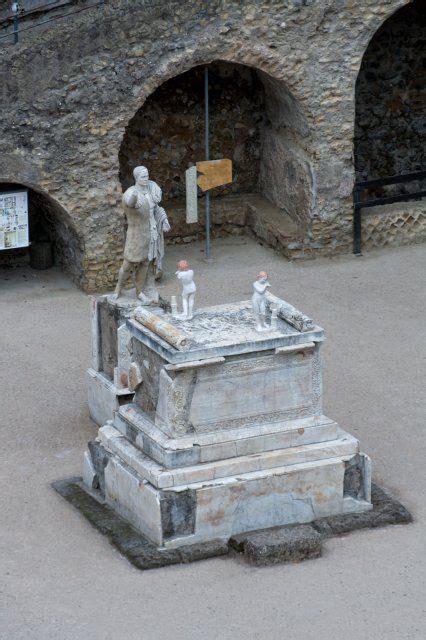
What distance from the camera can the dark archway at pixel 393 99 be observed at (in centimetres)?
2073

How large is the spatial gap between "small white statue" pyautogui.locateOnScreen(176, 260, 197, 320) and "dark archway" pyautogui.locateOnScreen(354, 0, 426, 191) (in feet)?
27.1

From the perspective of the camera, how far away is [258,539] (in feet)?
40.9

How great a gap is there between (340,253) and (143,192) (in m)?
5.44

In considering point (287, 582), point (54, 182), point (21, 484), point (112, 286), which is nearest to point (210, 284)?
point (112, 286)

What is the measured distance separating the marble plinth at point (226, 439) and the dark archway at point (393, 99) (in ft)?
27.0

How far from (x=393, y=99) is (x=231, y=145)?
241cm

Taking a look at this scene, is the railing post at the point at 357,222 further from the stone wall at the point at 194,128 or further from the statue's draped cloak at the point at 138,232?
the statue's draped cloak at the point at 138,232

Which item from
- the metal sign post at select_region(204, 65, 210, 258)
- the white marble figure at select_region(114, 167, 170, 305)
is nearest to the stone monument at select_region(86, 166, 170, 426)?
the white marble figure at select_region(114, 167, 170, 305)

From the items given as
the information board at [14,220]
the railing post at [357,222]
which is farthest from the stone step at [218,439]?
the railing post at [357,222]

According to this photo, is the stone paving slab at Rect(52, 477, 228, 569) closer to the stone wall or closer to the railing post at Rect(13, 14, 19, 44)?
the railing post at Rect(13, 14, 19, 44)

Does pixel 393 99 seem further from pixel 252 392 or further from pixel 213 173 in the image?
pixel 252 392

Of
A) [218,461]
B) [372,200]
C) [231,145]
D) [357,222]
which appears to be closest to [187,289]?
[218,461]

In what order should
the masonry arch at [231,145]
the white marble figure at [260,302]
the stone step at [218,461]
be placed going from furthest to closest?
the masonry arch at [231,145] → the white marble figure at [260,302] → the stone step at [218,461]

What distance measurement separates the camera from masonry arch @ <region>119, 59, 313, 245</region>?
19.5m
